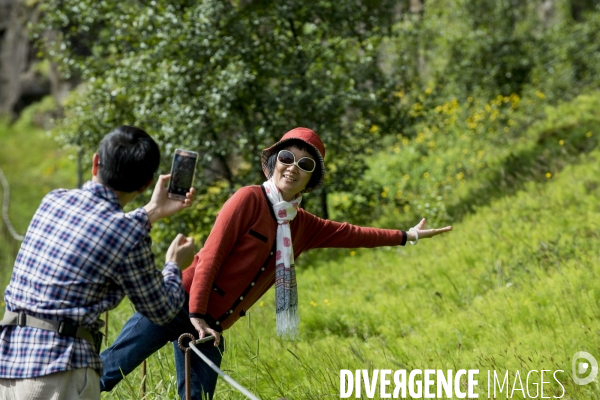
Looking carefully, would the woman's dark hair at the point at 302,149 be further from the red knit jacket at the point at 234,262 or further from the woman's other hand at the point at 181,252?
the woman's other hand at the point at 181,252

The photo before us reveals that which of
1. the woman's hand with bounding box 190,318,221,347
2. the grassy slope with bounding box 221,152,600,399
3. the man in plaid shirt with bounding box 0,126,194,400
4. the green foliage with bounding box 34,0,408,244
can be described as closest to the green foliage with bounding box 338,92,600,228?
the grassy slope with bounding box 221,152,600,399

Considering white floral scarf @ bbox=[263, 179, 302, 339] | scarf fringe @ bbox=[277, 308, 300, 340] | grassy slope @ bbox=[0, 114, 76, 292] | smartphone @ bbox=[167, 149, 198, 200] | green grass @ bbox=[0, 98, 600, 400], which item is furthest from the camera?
grassy slope @ bbox=[0, 114, 76, 292]

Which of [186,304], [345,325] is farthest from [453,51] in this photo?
[186,304]

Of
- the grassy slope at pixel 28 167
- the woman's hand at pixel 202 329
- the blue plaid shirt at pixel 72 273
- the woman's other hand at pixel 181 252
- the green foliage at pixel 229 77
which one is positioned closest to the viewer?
the blue plaid shirt at pixel 72 273

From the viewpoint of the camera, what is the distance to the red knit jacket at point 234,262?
306 cm

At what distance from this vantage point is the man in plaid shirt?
7.43 ft

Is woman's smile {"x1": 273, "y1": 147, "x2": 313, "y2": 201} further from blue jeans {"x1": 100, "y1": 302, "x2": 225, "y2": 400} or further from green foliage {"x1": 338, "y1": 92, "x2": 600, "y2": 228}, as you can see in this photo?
green foliage {"x1": 338, "y1": 92, "x2": 600, "y2": 228}

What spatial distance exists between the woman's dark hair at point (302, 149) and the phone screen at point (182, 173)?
77 centimetres

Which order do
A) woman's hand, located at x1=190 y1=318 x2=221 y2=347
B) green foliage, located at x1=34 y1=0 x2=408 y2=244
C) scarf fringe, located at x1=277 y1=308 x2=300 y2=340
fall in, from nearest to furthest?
woman's hand, located at x1=190 y1=318 x2=221 y2=347 < scarf fringe, located at x1=277 y1=308 x2=300 y2=340 < green foliage, located at x1=34 y1=0 x2=408 y2=244

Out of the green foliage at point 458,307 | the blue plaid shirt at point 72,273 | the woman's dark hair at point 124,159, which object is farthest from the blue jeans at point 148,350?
the woman's dark hair at point 124,159

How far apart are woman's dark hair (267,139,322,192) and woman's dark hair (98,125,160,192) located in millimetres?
1191

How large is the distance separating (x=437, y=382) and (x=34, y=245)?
2.45 m

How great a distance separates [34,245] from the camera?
232 cm

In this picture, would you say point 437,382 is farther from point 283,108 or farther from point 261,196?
point 283,108
